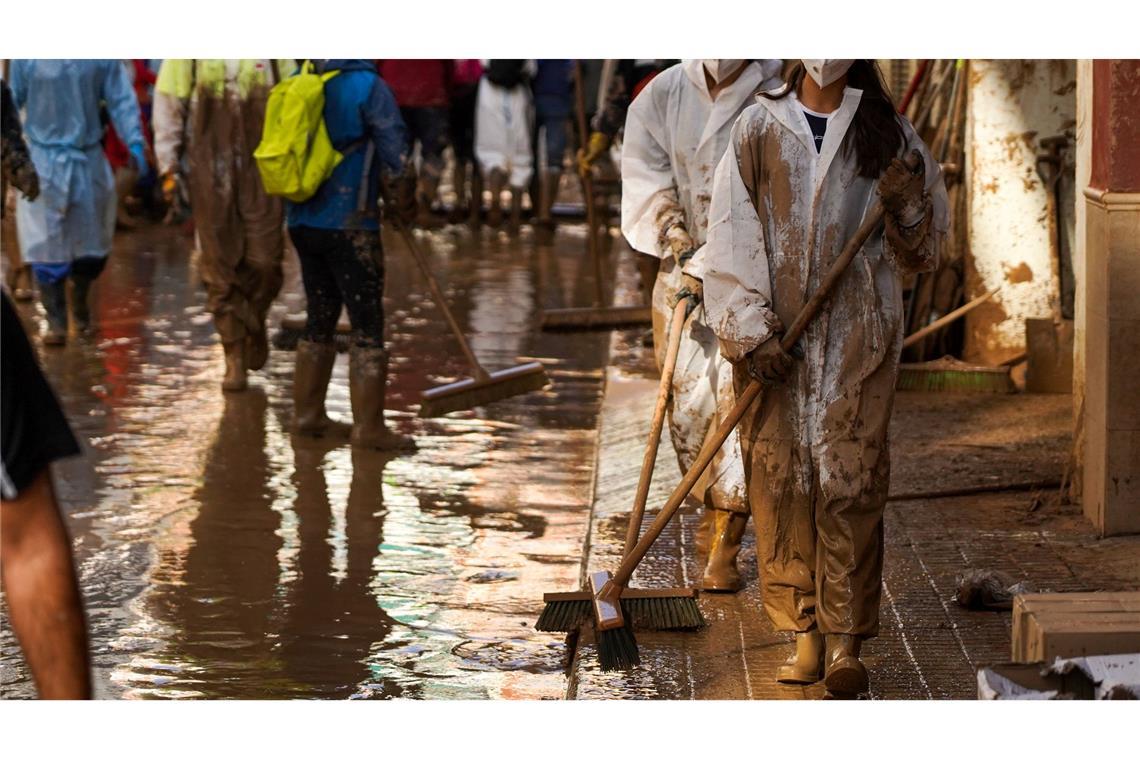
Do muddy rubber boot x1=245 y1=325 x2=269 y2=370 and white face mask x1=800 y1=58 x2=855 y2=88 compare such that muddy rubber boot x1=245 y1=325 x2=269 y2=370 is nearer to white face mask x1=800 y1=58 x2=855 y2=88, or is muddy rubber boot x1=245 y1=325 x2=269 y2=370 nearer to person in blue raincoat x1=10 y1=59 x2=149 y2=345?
person in blue raincoat x1=10 y1=59 x2=149 y2=345

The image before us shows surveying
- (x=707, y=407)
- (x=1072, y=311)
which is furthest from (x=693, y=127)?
(x=1072, y=311)

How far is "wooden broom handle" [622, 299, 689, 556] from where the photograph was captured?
18.7 ft

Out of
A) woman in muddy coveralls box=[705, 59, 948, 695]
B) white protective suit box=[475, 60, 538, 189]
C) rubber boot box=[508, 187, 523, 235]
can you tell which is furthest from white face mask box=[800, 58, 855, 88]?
rubber boot box=[508, 187, 523, 235]

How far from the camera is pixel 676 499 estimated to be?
17.4 feet

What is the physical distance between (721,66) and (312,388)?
3.20 meters

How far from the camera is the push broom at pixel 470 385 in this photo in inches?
331

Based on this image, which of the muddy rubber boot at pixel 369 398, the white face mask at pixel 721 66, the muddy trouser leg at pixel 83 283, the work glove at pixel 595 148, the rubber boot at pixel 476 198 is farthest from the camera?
the rubber boot at pixel 476 198

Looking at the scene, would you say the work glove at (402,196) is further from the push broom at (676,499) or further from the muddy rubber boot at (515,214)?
the muddy rubber boot at (515,214)

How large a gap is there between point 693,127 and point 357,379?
2677mm

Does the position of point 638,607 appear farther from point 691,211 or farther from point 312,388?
point 312,388

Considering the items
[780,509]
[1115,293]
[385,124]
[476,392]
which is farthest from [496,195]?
[780,509]

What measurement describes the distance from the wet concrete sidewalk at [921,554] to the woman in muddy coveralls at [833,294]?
0.41m

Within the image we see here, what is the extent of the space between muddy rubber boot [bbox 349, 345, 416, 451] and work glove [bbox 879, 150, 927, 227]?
13.2 ft

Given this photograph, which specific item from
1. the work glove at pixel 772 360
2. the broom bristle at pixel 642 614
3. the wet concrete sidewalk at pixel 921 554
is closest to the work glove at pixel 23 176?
the wet concrete sidewalk at pixel 921 554
